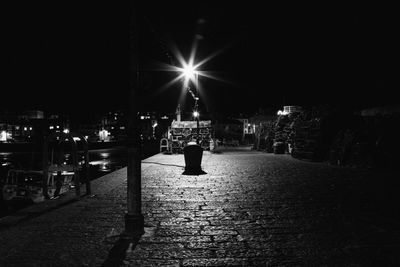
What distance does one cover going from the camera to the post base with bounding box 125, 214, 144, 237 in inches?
187

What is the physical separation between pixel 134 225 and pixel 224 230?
139 centimetres

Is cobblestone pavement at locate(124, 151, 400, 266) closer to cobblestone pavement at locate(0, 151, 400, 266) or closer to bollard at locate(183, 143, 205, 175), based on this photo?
cobblestone pavement at locate(0, 151, 400, 266)

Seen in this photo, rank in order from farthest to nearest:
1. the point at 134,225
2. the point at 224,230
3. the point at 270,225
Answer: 1. the point at 270,225
2. the point at 224,230
3. the point at 134,225

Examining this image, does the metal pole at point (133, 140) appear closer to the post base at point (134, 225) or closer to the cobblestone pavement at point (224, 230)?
the post base at point (134, 225)

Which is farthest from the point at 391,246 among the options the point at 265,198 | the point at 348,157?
the point at 348,157

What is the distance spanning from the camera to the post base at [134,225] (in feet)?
15.6

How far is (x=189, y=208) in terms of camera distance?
254 inches

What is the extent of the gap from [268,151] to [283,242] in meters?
21.3

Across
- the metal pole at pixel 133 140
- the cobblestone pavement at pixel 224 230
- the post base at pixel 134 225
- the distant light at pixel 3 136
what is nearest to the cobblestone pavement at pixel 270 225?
the cobblestone pavement at pixel 224 230

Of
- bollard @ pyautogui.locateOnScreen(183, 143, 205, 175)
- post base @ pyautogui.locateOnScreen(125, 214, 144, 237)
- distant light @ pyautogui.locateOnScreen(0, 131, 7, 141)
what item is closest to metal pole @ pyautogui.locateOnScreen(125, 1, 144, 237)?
post base @ pyautogui.locateOnScreen(125, 214, 144, 237)

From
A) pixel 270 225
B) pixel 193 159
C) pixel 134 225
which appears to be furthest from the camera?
pixel 193 159

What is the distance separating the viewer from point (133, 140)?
4.83 meters

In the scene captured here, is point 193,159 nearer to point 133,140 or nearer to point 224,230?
point 224,230

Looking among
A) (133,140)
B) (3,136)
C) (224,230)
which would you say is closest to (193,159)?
(224,230)
